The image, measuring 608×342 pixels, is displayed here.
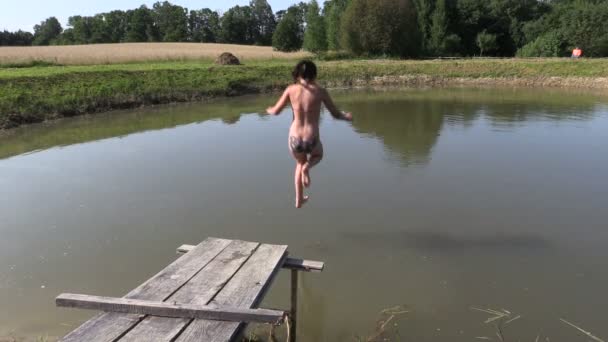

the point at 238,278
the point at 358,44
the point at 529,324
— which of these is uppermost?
the point at 358,44

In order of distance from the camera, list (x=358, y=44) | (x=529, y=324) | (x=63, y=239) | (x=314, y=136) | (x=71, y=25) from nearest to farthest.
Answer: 1. (x=314, y=136)
2. (x=529, y=324)
3. (x=63, y=239)
4. (x=358, y=44)
5. (x=71, y=25)

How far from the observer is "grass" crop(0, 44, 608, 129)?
66.1 ft

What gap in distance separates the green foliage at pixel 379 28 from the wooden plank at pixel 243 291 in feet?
140

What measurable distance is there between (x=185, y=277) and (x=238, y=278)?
0.50 metres

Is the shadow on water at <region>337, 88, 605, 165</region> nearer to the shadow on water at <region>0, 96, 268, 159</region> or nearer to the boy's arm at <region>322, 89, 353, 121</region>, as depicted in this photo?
the shadow on water at <region>0, 96, 268, 159</region>

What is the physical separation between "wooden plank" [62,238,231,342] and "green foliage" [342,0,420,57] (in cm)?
4246

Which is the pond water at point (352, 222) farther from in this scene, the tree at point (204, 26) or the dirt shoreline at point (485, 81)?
the tree at point (204, 26)

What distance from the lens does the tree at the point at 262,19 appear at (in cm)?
9381

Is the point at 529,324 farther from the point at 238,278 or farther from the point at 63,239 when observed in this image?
the point at 63,239

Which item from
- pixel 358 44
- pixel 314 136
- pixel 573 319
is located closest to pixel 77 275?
pixel 314 136

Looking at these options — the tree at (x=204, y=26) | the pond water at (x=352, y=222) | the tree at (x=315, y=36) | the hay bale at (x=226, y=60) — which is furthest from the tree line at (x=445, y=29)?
the pond water at (x=352, y=222)

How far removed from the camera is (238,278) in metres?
4.71

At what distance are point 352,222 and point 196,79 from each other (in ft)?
70.8

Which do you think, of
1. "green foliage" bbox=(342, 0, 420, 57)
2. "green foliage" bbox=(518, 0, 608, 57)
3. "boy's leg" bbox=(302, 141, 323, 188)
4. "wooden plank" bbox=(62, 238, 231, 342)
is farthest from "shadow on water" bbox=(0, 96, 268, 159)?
"green foliage" bbox=(518, 0, 608, 57)
